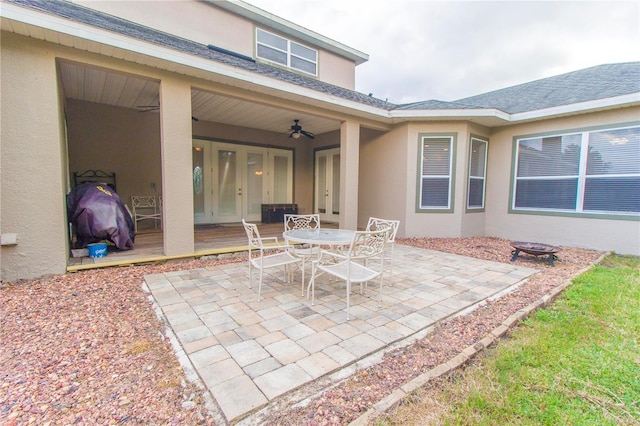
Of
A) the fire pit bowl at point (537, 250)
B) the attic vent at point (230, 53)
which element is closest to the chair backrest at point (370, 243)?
the fire pit bowl at point (537, 250)

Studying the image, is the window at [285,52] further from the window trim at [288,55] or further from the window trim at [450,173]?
the window trim at [450,173]

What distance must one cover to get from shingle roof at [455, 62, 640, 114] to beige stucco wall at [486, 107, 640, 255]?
0.40 m

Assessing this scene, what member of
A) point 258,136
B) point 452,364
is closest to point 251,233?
point 452,364

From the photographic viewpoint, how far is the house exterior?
3.48 metres

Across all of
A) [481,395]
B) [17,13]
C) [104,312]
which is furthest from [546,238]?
[17,13]

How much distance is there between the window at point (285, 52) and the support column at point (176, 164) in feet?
14.3

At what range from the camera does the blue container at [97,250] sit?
4.20 metres

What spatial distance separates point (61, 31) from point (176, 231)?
277cm

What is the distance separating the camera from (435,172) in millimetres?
6941

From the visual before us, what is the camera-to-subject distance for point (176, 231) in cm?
444

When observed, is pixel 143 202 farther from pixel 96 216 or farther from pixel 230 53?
pixel 230 53

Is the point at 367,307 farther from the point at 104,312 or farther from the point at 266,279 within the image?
the point at 104,312

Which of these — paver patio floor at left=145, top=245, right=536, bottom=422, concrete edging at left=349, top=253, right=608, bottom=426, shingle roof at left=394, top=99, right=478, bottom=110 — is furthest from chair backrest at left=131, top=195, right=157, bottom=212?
concrete edging at left=349, top=253, right=608, bottom=426

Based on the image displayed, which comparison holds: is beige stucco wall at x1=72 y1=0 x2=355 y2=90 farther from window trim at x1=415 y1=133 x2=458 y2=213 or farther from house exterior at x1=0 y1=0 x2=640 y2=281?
window trim at x1=415 y1=133 x2=458 y2=213
